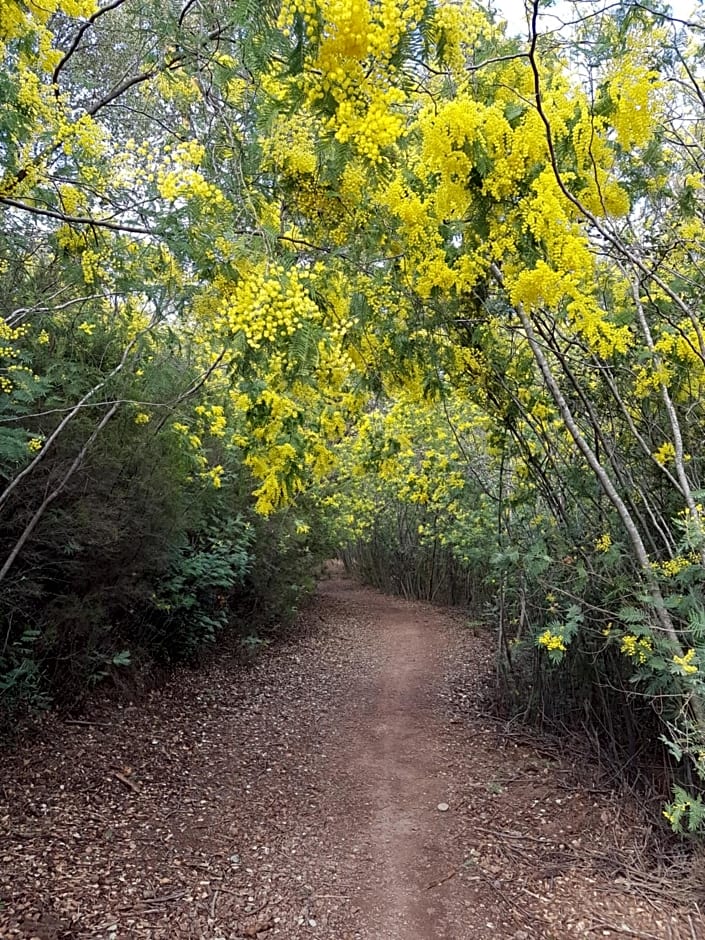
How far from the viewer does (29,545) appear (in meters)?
4.17

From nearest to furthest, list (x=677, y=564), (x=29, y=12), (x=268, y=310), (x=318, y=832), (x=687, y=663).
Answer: (x=268, y=310) < (x=687, y=663) < (x=29, y=12) < (x=677, y=564) < (x=318, y=832)

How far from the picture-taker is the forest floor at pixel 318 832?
300cm

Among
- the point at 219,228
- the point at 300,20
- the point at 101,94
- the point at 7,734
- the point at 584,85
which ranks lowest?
the point at 7,734

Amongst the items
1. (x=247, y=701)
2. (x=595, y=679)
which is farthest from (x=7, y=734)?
(x=595, y=679)

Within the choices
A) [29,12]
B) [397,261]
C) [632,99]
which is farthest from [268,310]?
[29,12]

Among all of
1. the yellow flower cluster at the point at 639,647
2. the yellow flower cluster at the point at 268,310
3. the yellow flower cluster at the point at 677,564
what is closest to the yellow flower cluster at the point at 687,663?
the yellow flower cluster at the point at 639,647

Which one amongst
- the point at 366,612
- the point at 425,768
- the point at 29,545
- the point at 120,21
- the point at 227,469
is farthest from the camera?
the point at 366,612

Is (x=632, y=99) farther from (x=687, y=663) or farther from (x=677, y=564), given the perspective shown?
(x=687, y=663)

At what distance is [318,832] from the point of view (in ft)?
12.4

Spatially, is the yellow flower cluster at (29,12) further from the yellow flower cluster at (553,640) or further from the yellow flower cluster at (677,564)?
the yellow flower cluster at (677,564)

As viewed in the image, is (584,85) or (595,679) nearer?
(584,85)

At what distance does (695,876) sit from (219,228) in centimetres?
385

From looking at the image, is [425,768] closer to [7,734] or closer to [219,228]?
[7,734]

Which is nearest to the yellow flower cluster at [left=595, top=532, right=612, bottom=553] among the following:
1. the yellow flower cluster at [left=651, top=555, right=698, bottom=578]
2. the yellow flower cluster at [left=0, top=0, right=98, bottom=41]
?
the yellow flower cluster at [left=651, top=555, right=698, bottom=578]
